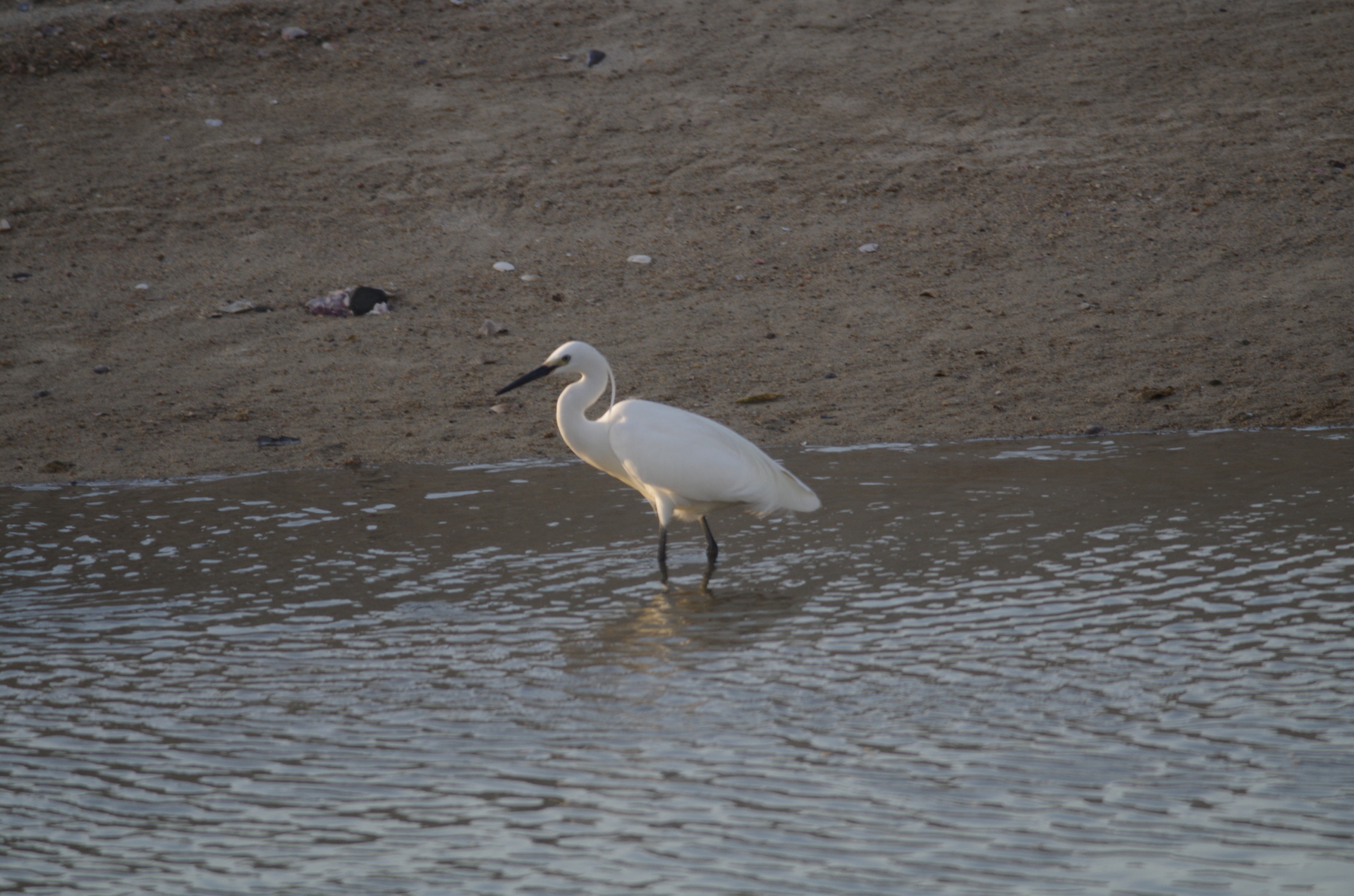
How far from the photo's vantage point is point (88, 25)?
529 inches

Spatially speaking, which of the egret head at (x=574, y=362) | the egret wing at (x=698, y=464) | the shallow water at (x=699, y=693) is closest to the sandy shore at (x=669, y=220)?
the shallow water at (x=699, y=693)

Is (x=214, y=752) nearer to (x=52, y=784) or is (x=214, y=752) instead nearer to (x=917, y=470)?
(x=52, y=784)

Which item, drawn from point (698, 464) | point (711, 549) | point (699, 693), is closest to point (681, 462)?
point (698, 464)

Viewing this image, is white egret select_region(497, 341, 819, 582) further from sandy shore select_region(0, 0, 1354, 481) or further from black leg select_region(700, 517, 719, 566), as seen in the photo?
sandy shore select_region(0, 0, 1354, 481)

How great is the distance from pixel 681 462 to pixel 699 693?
1922 mm

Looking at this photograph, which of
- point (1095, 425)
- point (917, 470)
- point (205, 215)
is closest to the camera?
point (917, 470)

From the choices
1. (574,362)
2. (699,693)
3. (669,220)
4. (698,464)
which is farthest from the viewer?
(669,220)

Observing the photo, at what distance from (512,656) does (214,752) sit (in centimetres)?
112

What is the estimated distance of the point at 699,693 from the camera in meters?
4.27

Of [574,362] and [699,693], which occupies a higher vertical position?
[574,362]

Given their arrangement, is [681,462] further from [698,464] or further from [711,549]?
[711,549]

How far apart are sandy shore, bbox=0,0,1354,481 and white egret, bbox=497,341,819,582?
1.81 m

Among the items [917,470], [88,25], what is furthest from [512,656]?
[88,25]

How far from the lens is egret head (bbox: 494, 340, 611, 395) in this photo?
6531mm
